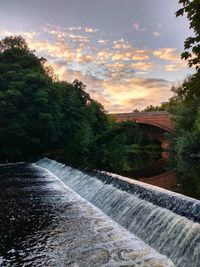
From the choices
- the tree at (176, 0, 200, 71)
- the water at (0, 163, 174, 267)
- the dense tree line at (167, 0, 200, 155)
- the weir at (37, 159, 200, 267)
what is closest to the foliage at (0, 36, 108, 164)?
the dense tree line at (167, 0, 200, 155)

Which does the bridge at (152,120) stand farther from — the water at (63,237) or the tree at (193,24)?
the tree at (193,24)

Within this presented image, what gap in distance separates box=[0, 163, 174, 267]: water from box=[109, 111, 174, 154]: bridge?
5402cm

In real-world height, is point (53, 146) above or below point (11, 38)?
below

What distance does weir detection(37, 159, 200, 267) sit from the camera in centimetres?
848

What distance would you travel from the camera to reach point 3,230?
11258 mm

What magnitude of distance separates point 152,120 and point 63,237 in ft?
203

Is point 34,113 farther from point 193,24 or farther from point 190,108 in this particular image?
point 193,24

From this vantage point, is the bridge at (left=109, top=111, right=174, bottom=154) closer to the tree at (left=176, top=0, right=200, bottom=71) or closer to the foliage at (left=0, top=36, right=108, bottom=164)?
the foliage at (left=0, top=36, right=108, bottom=164)

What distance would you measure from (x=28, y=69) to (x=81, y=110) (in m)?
8.75

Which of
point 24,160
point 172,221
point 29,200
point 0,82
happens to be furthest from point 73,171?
point 0,82

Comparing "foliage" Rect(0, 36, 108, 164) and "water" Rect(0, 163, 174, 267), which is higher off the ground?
"foliage" Rect(0, 36, 108, 164)

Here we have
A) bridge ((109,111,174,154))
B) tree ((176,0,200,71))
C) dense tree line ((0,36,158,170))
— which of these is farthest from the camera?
bridge ((109,111,174,154))

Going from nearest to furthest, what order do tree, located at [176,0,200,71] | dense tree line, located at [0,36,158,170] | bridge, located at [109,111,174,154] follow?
1. tree, located at [176,0,200,71]
2. dense tree line, located at [0,36,158,170]
3. bridge, located at [109,111,174,154]

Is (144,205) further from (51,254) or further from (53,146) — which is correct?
(53,146)
